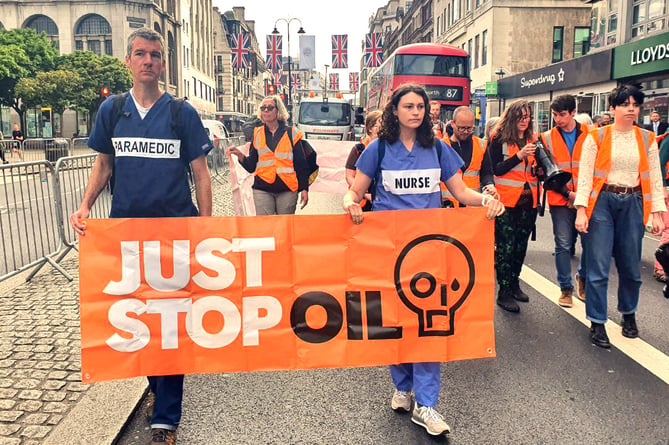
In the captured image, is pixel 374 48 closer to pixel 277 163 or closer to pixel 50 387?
pixel 277 163

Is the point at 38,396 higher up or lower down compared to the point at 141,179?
lower down

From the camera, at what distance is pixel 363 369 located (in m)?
4.61

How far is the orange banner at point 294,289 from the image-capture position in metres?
3.52

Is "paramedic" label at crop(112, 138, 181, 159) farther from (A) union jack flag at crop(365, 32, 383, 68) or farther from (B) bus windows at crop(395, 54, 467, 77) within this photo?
(A) union jack flag at crop(365, 32, 383, 68)

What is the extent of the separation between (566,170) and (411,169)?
296 cm

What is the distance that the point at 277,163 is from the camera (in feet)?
21.5

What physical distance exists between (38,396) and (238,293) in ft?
4.89

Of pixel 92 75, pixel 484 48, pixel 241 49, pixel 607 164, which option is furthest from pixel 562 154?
pixel 92 75

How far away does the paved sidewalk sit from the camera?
3.43m

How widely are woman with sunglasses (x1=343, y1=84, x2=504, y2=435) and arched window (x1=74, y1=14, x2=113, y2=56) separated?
209 ft

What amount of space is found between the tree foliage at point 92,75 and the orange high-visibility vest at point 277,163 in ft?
144

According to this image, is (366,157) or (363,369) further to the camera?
(363,369)

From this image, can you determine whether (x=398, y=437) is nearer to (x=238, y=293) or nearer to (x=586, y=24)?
(x=238, y=293)

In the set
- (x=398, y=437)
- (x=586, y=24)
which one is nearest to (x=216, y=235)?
(x=398, y=437)
